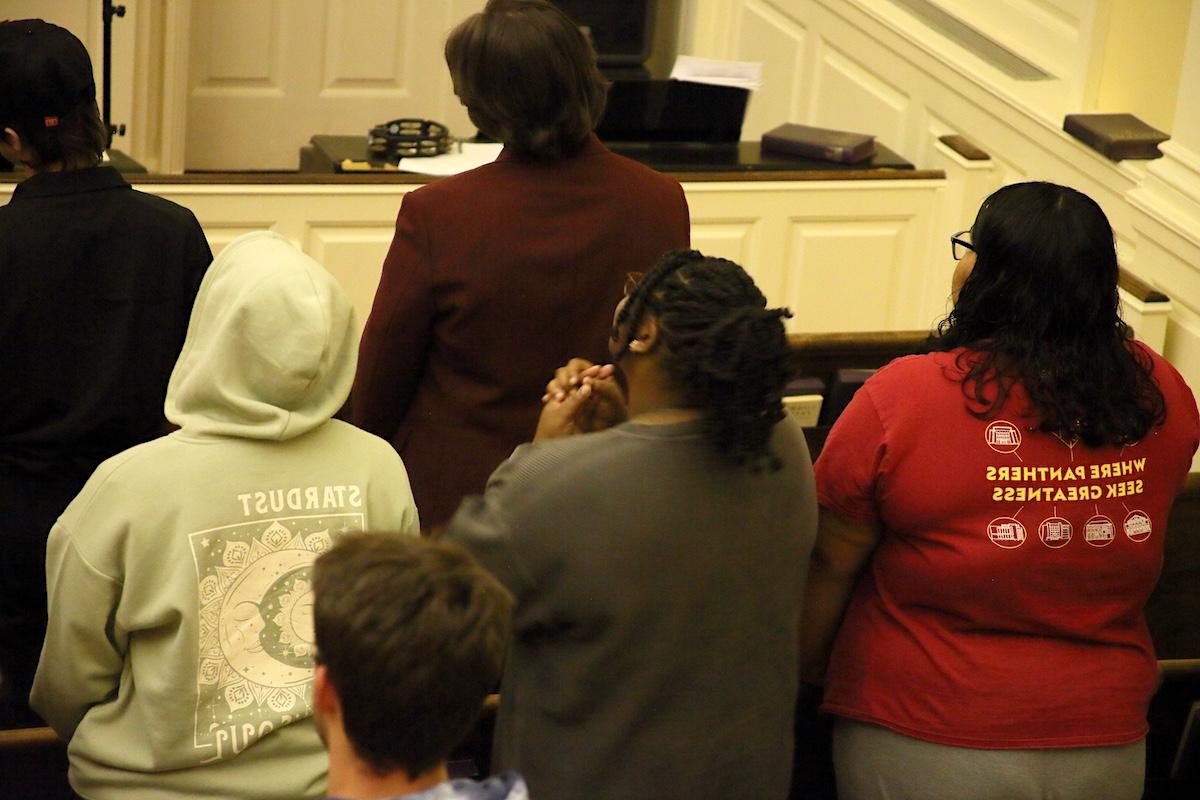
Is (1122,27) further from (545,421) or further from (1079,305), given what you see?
(545,421)

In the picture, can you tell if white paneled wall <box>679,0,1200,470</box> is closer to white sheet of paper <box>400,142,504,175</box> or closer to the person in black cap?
white sheet of paper <box>400,142,504,175</box>

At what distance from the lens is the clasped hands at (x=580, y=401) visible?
195 centimetres

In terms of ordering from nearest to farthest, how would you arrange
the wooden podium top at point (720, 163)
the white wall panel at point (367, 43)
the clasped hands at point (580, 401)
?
1. the clasped hands at point (580, 401)
2. the wooden podium top at point (720, 163)
3. the white wall panel at point (367, 43)

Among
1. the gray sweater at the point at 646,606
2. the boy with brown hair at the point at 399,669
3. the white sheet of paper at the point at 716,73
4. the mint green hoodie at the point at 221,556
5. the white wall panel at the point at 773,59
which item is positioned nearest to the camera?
the boy with brown hair at the point at 399,669

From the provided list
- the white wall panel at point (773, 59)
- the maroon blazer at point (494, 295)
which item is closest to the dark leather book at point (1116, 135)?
the white wall panel at point (773, 59)

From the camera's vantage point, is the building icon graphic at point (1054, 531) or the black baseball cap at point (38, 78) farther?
the black baseball cap at point (38, 78)

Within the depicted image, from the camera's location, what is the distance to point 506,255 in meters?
2.30

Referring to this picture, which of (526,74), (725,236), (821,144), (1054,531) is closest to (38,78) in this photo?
(526,74)

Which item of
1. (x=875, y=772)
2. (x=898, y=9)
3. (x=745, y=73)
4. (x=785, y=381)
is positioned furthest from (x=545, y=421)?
(x=898, y=9)

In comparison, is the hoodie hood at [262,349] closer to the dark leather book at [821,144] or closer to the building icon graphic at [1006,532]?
the building icon graphic at [1006,532]

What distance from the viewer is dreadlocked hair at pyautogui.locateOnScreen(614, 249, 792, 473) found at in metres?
1.69

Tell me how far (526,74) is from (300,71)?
520 cm

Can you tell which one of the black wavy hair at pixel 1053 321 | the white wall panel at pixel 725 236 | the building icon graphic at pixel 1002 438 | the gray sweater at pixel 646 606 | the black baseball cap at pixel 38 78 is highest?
the black baseball cap at pixel 38 78

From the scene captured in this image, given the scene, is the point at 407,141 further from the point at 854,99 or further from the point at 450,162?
the point at 854,99
